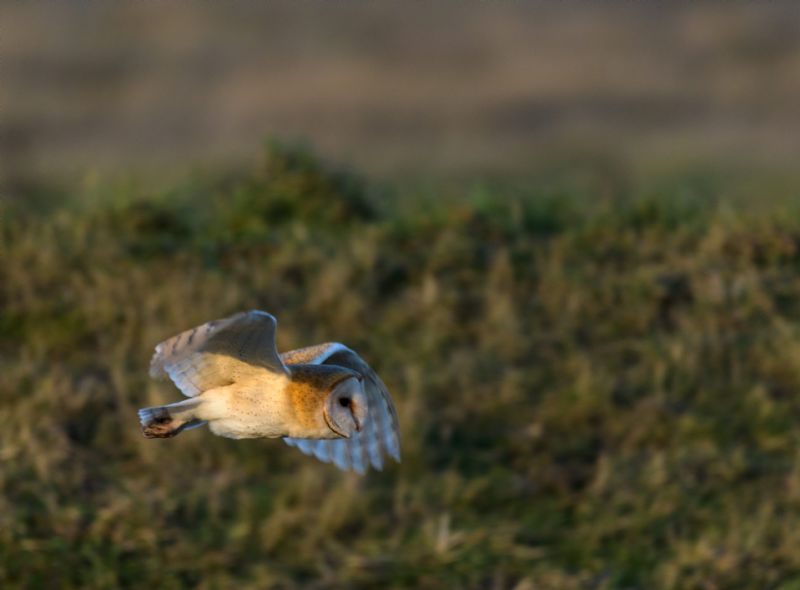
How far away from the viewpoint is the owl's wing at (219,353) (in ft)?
9.98

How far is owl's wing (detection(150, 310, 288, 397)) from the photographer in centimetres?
304

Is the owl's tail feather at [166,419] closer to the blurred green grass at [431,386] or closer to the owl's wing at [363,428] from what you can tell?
the owl's wing at [363,428]

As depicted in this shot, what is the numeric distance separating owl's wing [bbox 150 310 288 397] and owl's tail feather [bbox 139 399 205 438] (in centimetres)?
8

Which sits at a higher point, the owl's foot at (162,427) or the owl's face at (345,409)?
the owl's foot at (162,427)

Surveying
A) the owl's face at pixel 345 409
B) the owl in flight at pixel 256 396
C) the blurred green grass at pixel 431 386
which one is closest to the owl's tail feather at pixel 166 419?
the owl in flight at pixel 256 396

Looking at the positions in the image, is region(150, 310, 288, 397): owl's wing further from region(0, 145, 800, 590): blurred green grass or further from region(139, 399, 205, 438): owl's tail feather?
region(0, 145, 800, 590): blurred green grass

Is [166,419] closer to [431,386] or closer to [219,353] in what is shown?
[219,353]

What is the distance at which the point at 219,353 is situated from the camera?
10.9 ft

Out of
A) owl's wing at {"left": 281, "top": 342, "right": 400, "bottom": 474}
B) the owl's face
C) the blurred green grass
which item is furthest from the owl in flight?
the blurred green grass

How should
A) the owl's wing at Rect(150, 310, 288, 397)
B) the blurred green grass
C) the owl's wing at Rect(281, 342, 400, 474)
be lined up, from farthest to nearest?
the blurred green grass → the owl's wing at Rect(281, 342, 400, 474) → the owl's wing at Rect(150, 310, 288, 397)

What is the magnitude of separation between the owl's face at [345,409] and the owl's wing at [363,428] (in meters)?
0.22

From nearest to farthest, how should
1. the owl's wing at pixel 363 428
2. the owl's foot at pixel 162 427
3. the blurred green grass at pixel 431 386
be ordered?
1. the owl's foot at pixel 162 427
2. the owl's wing at pixel 363 428
3. the blurred green grass at pixel 431 386

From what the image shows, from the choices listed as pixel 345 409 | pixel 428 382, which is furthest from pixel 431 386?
pixel 345 409

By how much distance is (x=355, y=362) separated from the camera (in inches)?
146
